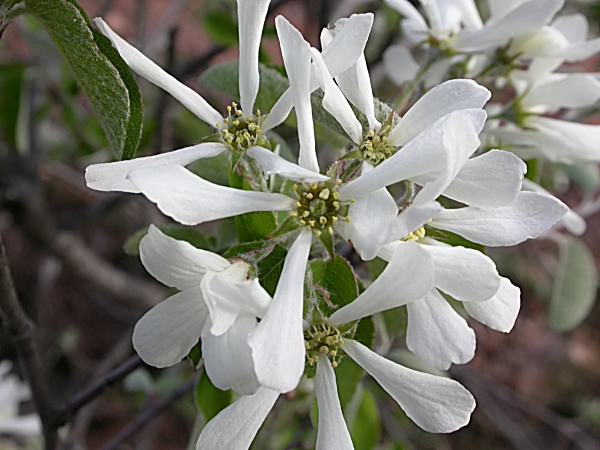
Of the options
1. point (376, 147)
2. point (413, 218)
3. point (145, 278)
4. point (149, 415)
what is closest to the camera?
point (413, 218)

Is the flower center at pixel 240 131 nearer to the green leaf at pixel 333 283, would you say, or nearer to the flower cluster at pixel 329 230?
the flower cluster at pixel 329 230

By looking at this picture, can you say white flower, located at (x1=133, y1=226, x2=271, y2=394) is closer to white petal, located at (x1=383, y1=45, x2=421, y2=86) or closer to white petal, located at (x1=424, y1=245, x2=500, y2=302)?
white petal, located at (x1=424, y1=245, x2=500, y2=302)

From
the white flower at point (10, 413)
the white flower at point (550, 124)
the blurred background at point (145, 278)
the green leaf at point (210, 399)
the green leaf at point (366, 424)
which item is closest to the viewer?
the green leaf at point (210, 399)

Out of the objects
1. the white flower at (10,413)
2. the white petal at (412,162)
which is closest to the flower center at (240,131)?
the white petal at (412,162)

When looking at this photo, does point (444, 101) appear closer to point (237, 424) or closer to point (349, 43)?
point (349, 43)

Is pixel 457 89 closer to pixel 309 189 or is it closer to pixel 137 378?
pixel 309 189

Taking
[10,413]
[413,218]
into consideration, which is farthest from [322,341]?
[10,413]
